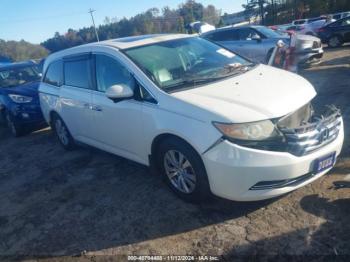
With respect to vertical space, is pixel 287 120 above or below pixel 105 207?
above

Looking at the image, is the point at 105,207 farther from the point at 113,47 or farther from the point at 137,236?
the point at 113,47

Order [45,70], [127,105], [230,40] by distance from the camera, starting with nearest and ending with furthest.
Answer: [127,105] → [45,70] → [230,40]

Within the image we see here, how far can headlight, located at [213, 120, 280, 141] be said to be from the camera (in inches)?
124

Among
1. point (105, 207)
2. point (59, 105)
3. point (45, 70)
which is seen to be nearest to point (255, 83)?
point (105, 207)

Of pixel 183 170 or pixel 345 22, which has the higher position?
pixel 345 22

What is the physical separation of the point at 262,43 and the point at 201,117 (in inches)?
343

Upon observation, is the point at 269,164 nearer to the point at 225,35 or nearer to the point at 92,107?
A: the point at 92,107

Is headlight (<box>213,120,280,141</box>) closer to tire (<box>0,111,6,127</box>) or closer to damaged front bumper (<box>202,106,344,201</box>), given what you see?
damaged front bumper (<box>202,106,344,201</box>)

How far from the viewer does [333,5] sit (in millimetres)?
41500

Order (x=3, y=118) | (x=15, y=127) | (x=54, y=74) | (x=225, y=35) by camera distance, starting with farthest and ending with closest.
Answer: (x=225, y=35) → (x=3, y=118) → (x=15, y=127) → (x=54, y=74)

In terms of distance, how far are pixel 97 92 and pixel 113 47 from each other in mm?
619

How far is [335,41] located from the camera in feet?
55.0

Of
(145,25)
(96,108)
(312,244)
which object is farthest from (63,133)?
(145,25)

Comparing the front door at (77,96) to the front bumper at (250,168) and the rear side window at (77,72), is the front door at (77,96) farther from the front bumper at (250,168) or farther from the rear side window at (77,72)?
the front bumper at (250,168)
